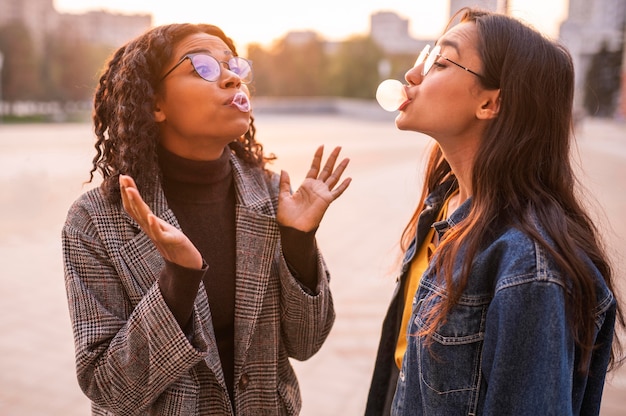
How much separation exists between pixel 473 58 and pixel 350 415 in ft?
7.96

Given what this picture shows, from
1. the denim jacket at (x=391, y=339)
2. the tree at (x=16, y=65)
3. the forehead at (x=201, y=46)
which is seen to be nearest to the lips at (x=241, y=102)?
the forehead at (x=201, y=46)

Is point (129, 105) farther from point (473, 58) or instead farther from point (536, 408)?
point (536, 408)

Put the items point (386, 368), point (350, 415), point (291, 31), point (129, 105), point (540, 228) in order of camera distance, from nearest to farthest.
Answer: point (540, 228)
point (129, 105)
point (386, 368)
point (350, 415)
point (291, 31)

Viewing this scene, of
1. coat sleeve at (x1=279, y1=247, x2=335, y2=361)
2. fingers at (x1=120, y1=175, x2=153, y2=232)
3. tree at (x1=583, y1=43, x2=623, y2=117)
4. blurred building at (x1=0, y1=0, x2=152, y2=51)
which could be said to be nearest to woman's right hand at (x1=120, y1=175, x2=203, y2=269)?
fingers at (x1=120, y1=175, x2=153, y2=232)

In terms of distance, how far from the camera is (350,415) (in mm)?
3514

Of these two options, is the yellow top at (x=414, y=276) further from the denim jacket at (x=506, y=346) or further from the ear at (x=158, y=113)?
the ear at (x=158, y=113)

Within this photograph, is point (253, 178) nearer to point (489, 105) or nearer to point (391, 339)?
point (391, 339)

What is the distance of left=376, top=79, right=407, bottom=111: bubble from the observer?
6.02 ft

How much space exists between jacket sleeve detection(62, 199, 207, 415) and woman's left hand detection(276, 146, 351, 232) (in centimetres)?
46

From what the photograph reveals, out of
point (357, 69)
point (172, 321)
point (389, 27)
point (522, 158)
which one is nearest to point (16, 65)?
point (357, 69)

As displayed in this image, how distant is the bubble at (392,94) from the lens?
1.83 metres

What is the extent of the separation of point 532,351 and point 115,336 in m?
1.06

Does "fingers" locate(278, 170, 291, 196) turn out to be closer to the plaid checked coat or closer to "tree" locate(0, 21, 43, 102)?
the plaid checked coat

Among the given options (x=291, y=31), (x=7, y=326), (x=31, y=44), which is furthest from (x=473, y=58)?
(x=291, y=31)
